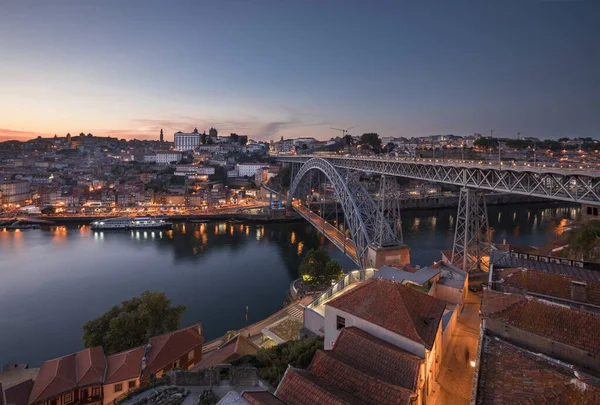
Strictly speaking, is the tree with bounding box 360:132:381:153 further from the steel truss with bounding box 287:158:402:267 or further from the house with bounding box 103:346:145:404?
the house with bounding box 103:346:145:404

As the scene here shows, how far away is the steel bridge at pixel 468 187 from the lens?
6698mm

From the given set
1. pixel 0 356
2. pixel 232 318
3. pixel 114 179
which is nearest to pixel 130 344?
pixel 232 318

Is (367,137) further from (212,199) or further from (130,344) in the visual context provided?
(130,344)

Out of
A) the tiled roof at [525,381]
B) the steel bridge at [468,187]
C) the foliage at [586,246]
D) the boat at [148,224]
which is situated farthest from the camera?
the boat at [148,224]

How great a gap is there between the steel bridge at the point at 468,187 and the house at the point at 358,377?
5100 millimetres

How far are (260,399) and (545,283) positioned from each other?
4381 millimetres

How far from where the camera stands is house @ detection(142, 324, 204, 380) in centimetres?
678

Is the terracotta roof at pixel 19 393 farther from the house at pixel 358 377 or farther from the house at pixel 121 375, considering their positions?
the house at pixel 358 377

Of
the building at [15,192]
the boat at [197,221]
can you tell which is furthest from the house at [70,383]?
the building at [15,192]

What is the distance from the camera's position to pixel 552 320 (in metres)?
3.79

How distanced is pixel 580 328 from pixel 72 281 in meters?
18.0

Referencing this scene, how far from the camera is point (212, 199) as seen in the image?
1356 inches

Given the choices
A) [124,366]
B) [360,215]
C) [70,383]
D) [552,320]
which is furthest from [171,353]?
[360,215]

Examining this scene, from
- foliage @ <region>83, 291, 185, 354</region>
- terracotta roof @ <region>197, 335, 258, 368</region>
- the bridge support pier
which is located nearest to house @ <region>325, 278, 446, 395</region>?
terracotta roof @ <region>197, 335, 258, 368</region>
